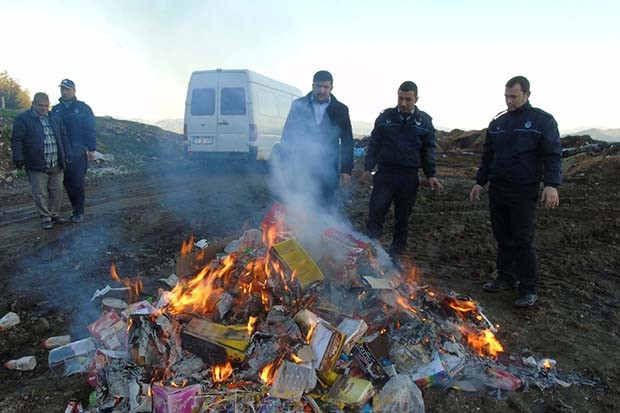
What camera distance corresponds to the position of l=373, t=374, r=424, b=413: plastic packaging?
273 centimetres

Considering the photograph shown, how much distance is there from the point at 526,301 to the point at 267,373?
285cm

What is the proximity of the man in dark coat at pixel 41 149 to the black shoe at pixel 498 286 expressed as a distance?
5.93m

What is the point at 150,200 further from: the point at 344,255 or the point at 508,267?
the point at 508,267

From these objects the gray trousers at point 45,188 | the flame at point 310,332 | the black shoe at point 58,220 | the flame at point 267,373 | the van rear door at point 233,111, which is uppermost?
the van rear door at point 233,111

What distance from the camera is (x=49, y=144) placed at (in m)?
6.01

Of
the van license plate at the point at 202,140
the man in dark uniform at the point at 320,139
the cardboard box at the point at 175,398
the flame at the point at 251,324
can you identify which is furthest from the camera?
the van license plate at the point at 202,140

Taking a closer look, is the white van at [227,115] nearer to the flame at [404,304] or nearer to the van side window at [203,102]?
the van side window at [203,102]

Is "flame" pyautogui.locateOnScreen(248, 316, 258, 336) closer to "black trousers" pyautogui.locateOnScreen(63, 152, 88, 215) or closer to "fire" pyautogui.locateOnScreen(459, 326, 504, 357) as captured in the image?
"fire" pyautogui.locateOnScreen(459, 326, 504, 357)

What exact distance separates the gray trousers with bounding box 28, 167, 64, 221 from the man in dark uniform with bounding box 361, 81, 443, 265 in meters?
4.49

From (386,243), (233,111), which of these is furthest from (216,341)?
(233,111)

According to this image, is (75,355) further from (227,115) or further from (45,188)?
(227,115)

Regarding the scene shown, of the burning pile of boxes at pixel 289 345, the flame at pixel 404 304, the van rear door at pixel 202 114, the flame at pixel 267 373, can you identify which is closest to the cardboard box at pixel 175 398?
the burning pile of boxes at pixel 289 345

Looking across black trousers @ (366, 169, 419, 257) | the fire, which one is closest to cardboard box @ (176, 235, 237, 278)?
black trousers @ (366, 169, 419, 257)

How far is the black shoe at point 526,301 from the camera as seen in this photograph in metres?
4.32
